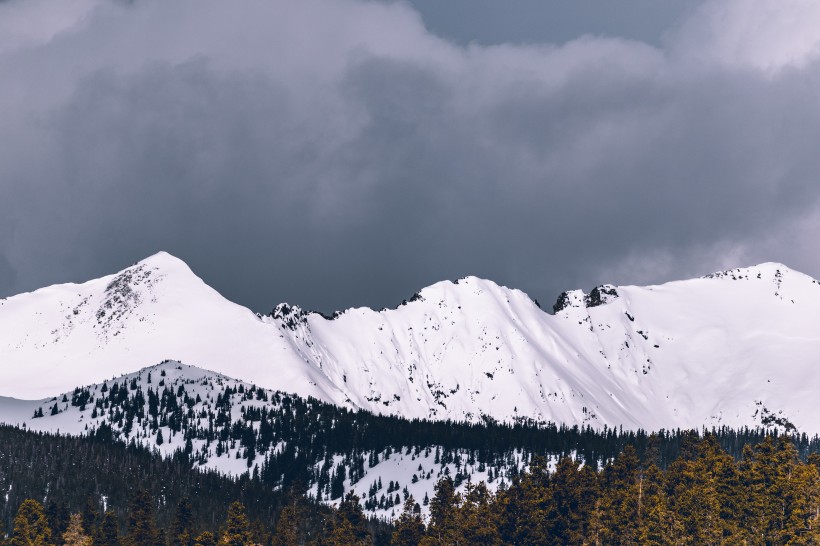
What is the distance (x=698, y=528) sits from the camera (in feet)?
467

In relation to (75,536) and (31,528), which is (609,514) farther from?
(31,528)

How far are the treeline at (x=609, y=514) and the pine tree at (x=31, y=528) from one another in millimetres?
163

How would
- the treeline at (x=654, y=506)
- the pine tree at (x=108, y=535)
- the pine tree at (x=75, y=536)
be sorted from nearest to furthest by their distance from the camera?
1. the treeline at (x=654, y=506)
2. the pine tree at (x=75, y=536)
3. the pine tree at (x=108, y=535)

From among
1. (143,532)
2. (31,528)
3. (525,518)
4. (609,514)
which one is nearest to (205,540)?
(143,532)

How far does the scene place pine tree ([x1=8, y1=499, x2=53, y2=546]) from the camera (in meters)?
163

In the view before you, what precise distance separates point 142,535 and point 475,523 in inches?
1657

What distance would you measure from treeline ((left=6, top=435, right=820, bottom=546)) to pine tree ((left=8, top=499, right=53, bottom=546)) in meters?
0.16

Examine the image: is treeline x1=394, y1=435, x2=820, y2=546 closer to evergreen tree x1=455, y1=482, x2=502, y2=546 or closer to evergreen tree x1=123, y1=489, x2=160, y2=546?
evergreen tree x1=455, y1=482, x2=502, y2=546

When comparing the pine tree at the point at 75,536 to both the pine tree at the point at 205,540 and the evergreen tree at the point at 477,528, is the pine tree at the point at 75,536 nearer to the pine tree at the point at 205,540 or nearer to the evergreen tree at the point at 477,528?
the pine tree at the point at 205,540

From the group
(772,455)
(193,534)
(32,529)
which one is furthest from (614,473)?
(32,529)

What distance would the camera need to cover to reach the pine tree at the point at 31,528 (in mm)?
162750

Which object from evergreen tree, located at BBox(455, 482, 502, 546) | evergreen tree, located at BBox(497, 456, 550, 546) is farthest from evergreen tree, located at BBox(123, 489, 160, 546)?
evergreen tree, located at BBox(497, 456, 550, 546)

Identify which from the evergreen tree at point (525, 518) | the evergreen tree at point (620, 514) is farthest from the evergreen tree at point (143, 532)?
the evergreen tree at point (620, 514)

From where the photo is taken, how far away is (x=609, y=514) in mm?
156625
